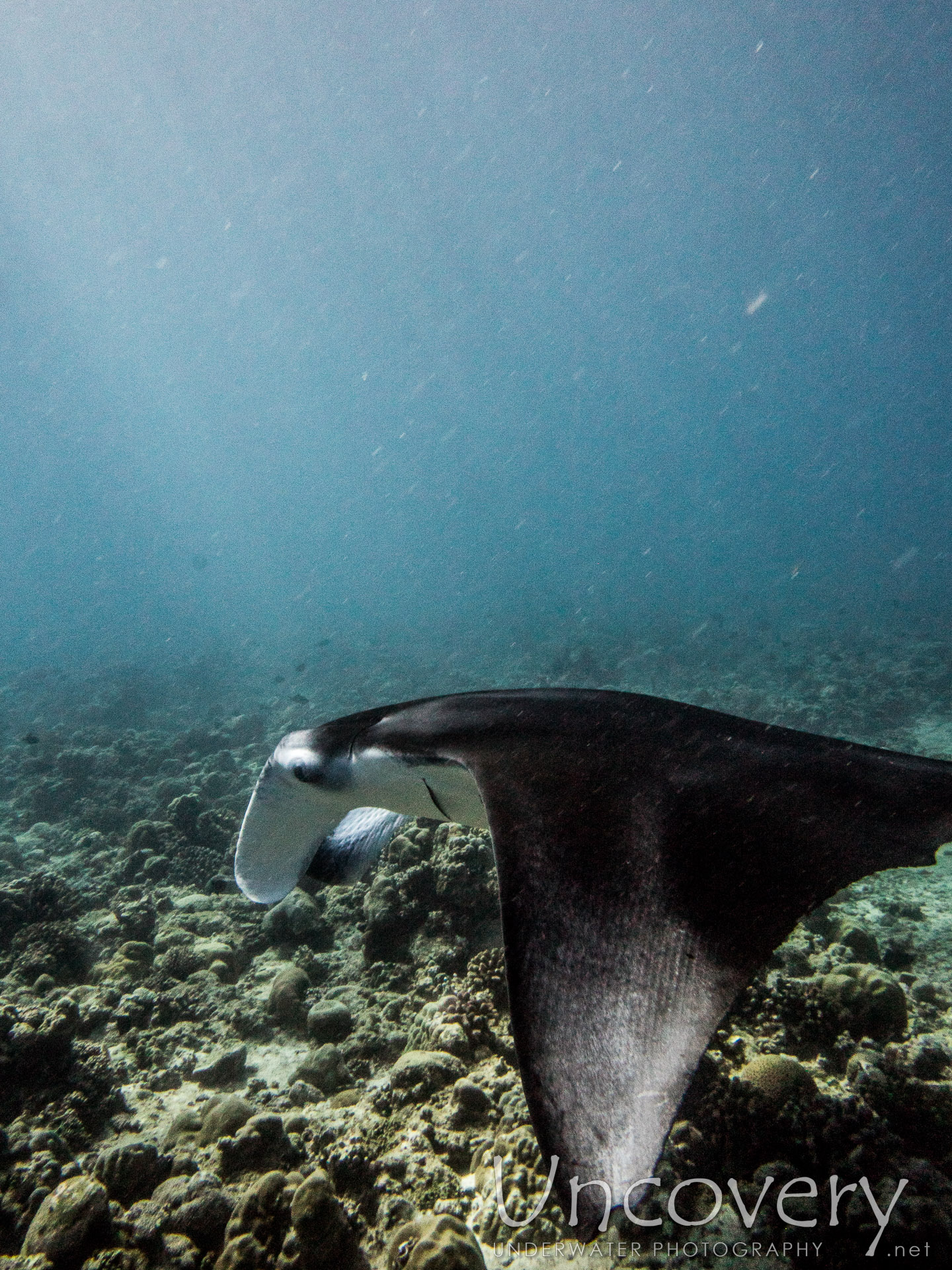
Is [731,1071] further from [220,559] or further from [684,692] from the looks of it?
[220,559]

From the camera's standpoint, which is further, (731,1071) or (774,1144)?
(731,1071)

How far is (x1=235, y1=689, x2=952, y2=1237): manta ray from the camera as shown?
1.03 m

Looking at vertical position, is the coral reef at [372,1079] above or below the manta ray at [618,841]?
below

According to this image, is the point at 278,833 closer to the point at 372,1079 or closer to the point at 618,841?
the point at 618,841

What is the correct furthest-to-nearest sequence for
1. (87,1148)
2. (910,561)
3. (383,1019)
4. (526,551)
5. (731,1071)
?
(526,551), (910,561), (383,1019), (87,1148), (731,1071)

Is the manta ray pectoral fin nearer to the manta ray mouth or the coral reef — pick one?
the manta ray mouth

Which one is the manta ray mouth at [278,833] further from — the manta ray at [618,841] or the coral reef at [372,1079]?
the coral reef at [372,1079]

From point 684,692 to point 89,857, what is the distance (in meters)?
13.5

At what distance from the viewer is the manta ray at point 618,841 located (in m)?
1.03

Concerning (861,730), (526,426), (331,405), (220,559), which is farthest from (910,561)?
(220,559)

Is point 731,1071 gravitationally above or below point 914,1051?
above

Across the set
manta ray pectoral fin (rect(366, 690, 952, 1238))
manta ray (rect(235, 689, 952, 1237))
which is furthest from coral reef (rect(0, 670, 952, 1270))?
manta ray pectoral fin (rect(366, 690, 952, 1238))

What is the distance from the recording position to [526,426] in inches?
5012

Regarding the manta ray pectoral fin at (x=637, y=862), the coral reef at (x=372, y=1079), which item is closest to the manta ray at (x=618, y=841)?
the manta ray pectoral fin at (x=637, y=862)
